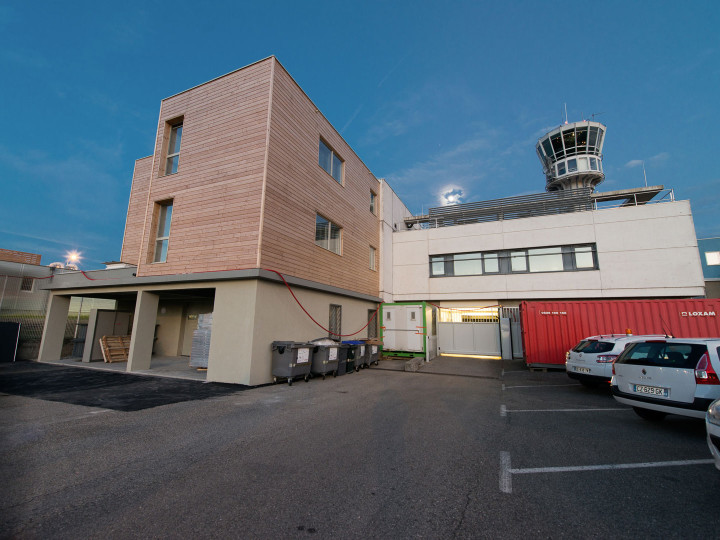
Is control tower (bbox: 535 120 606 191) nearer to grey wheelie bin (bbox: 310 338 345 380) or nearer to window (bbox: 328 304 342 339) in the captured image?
window (bbox: 328 304 342 339)

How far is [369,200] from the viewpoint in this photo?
18.5 meters

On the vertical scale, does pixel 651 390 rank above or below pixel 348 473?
above

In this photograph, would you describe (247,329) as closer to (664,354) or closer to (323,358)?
(323,358)

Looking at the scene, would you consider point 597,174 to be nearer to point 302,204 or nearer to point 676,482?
point 302,204

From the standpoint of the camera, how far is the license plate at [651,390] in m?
5.26

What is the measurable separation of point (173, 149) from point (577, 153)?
122 ft

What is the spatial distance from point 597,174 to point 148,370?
40906 millimetres

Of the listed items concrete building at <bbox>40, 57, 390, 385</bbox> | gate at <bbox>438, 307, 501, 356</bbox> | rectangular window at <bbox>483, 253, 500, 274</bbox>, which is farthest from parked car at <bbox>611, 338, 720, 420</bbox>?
rectangular window at <bbox>483, 253, 500, 274</bbox>

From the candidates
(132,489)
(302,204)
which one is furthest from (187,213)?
(132,489)

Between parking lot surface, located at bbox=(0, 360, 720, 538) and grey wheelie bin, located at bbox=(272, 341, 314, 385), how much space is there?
2.77 meters

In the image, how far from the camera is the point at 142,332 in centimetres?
1110

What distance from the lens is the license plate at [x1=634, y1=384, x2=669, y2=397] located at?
526 centimetres

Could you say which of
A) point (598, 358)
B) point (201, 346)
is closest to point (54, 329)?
point (201, 346)

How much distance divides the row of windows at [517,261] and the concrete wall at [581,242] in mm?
341
